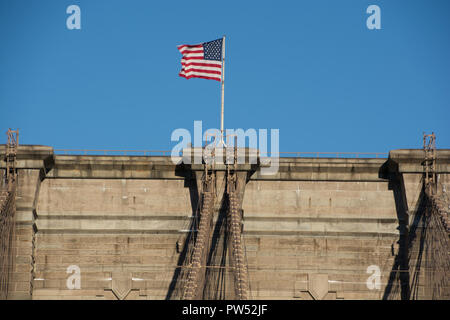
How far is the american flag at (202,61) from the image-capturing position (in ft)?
241

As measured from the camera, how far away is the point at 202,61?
73.6 metres

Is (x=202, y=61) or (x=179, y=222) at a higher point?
(x=202, y=61)

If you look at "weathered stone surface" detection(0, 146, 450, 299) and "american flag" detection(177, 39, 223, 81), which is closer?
"weathered stone surface" detection(0, 146, 450, 299)

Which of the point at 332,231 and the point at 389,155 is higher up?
the point at 389,155

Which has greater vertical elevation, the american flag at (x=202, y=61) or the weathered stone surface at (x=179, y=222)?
the american flag at (x=202, y=61)

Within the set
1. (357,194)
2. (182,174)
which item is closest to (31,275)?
(182,174)

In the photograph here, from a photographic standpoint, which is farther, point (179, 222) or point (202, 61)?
point (202, 61)

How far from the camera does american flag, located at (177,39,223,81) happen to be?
2889 inches

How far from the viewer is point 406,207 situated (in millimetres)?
70812

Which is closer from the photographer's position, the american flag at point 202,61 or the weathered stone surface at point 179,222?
the weathered stone surface at point 179,222

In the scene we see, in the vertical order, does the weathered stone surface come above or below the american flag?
below
